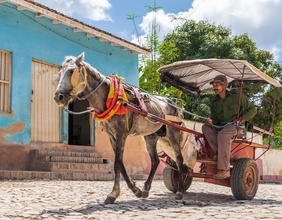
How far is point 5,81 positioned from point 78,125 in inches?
206

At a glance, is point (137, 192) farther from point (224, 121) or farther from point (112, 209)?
point (224, 121)

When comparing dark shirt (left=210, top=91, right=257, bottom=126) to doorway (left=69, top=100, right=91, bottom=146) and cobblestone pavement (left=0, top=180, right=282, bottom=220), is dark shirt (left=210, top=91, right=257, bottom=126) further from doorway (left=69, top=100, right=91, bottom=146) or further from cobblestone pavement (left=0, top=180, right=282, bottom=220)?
doorway (left=69, top=100, right=91, bottom=146)

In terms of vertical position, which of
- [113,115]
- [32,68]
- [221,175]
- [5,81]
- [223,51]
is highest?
[223,51]

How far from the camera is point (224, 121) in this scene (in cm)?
739

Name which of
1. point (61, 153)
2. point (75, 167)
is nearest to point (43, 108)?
point (61, 153)

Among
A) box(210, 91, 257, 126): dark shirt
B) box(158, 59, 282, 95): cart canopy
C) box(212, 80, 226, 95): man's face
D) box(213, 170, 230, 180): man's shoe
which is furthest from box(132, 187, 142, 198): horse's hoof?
box(158, 59, 282, 95): cart canopy

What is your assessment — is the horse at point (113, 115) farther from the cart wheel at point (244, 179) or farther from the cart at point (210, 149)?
the cart wheel at point (244, 179)

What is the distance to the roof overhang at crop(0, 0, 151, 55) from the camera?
443 inches

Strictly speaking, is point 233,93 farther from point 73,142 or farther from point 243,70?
point 73,142

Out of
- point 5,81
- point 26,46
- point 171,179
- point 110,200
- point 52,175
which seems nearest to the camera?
point 110,200

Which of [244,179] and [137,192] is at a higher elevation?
[244,179]

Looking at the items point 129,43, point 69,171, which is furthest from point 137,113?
point 129,43

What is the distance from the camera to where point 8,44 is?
36.6 ft

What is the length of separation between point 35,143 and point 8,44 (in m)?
2.68
